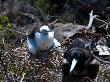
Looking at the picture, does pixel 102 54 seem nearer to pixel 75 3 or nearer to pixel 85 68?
pixel 85 68

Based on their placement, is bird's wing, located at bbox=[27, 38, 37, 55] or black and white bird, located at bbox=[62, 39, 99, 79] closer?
black and white bird, located at bbox=[62, 39, 99, 79]

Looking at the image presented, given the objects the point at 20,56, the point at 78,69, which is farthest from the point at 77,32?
the point at 78,69

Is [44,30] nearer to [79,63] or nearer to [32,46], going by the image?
[32,46]

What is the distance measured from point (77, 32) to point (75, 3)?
3396mm

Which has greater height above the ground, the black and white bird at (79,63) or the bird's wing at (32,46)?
the black and white bird at (79,63)

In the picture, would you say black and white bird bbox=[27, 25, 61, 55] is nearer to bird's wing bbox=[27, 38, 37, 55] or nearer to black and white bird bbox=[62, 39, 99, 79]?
bird's wing bbox=[27, 38, 37, 55]

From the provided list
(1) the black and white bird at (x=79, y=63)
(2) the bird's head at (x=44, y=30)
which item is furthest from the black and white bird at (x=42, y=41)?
(1) the black and white bird at (x=79, y=63)

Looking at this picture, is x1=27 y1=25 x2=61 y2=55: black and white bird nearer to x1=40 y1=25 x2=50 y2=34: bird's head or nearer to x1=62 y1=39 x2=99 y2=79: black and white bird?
x1=40 y1=25 x2=50 y2=34: bird's head

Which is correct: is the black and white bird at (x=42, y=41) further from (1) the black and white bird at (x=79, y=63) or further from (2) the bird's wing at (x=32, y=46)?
(1) the black and white bird at (x=79, y=63)

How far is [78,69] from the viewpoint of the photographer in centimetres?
748

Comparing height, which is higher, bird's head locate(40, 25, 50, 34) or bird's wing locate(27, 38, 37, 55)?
bird's head locate(40, 25, 50, 34)

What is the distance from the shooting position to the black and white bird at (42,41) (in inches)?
344

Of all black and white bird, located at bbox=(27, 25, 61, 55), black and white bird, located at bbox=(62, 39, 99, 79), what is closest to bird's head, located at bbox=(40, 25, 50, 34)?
black and white bird, located at bbox=(27, 25, 61, 55)

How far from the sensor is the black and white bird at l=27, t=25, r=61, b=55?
28.7 feet
